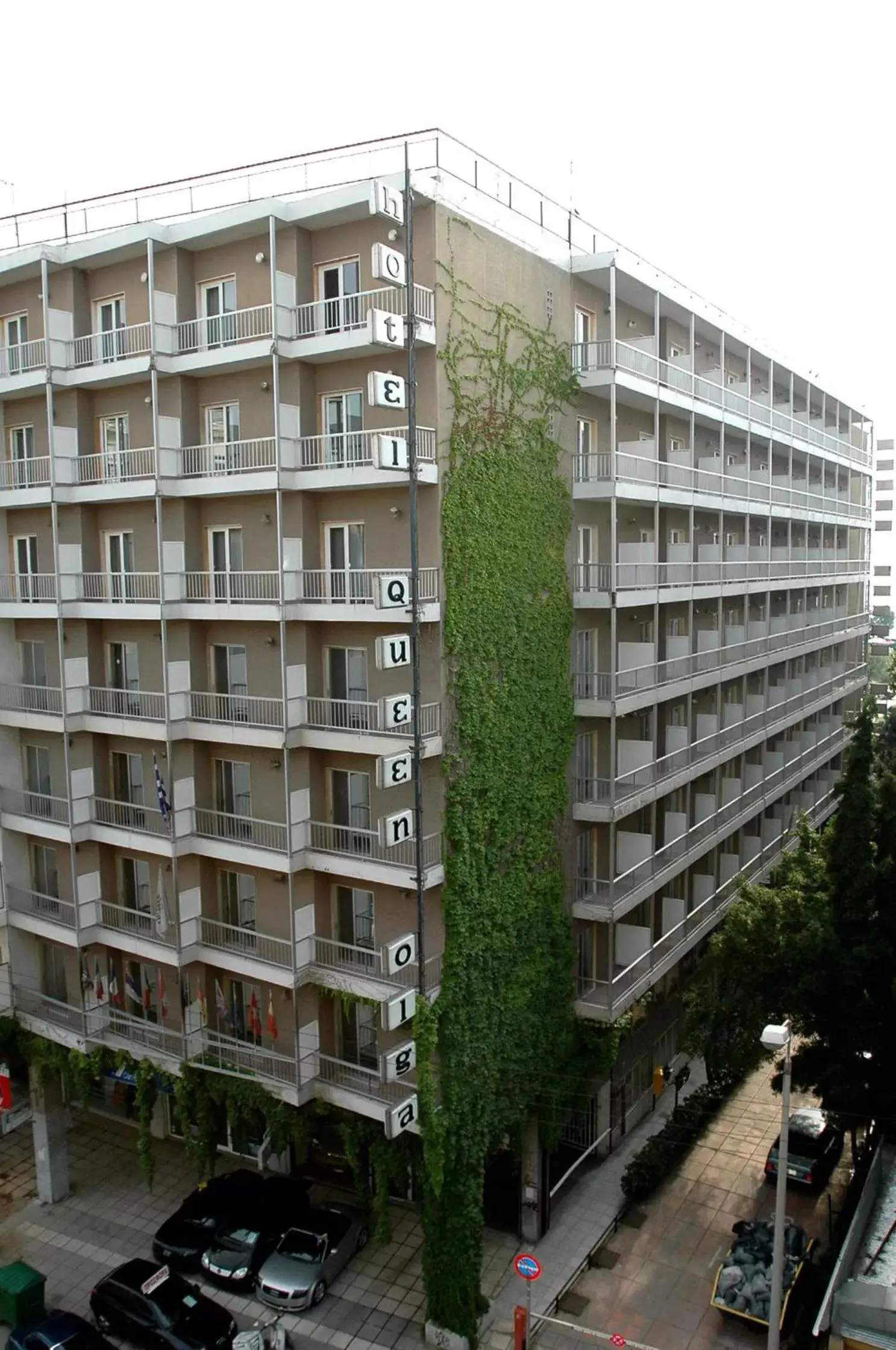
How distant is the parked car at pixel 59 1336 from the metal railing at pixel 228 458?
17707 millimetres

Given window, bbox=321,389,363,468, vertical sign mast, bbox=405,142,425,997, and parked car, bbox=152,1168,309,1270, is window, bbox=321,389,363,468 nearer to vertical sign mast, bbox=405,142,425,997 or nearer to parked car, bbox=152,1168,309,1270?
vertical sign mast, bbox=405,142,425,997

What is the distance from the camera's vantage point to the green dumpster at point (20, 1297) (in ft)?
70.2

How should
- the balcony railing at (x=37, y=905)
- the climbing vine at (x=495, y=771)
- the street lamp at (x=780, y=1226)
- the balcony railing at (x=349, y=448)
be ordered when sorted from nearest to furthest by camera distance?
the street lamp at (x=780, y=1226) < the balcony railing at (x=349, y=448) < the climbing vine at (x=495, y=771) < the balcony railing at (x=37, y=905)

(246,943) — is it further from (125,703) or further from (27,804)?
(27,804)

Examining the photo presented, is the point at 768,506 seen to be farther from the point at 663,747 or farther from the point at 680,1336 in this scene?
the point at 680,1336

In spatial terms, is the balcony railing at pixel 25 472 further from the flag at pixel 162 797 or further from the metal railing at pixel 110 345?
the flag at pixel 162 797

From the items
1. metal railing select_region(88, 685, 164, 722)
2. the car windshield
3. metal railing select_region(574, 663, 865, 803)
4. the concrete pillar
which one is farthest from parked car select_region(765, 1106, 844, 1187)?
metal railing select_region(88, 685, 164, 722)

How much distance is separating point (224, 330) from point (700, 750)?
57.3ft

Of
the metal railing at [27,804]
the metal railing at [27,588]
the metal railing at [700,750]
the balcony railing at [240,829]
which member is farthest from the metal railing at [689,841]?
the metal railing at [27,588]

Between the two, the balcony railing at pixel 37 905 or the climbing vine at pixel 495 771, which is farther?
the balcony railing at pixel 37 905

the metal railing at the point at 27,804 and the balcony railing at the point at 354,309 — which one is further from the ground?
the balcony railing at the point at 354,309

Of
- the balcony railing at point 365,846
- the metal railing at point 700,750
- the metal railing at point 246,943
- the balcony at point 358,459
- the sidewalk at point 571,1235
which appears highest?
the balcony at point 358,459

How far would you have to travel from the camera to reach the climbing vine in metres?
20.3

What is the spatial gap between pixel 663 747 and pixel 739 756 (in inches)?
221
